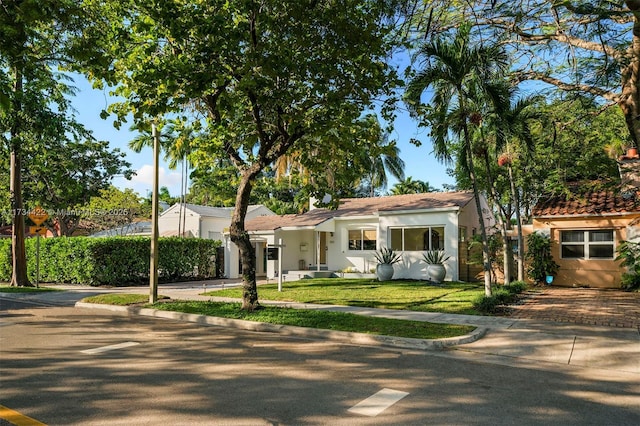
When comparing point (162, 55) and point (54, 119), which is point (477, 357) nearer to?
point (162, 55)

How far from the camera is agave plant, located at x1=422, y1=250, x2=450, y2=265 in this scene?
1881cm

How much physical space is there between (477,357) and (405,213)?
43.8ft

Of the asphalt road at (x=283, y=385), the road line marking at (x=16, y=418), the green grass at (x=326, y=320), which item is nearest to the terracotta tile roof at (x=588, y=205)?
the green grass at (x=326, y=320)

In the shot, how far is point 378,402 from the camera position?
519 centimetres

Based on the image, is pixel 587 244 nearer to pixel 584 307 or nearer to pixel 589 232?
pixel 589 232

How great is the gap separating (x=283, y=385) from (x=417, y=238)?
51.4 ft

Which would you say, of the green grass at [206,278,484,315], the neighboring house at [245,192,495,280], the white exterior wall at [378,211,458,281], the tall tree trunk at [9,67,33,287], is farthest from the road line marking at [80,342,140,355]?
the white exterior wall at [378,211,458,281]

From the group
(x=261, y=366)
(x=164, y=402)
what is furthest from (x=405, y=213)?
(x=164, y=402)

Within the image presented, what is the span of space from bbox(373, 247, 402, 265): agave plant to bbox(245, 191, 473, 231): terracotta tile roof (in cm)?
194

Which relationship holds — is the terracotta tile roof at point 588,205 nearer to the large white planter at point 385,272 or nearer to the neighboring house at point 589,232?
the neighboring house at point 589,232

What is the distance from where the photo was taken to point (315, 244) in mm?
25062

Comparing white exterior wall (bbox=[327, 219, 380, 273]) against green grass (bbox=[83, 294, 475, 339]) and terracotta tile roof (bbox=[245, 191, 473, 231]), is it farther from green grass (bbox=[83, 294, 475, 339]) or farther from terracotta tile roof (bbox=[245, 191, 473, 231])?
green grass (bbox=[83, 294, 475, 339])

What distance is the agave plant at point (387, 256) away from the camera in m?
20.0

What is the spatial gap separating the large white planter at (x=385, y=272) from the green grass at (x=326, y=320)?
8919 mm
